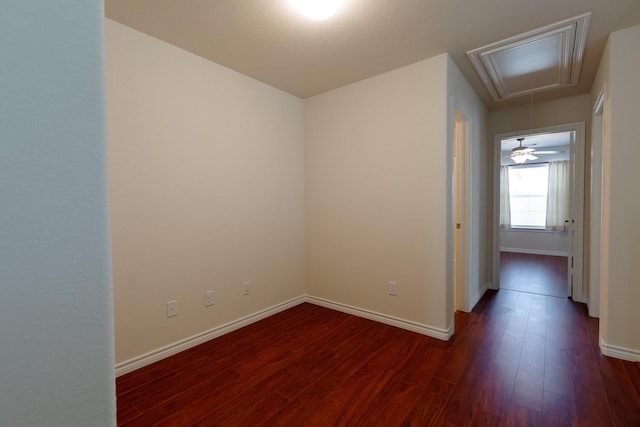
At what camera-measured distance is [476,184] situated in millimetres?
3529

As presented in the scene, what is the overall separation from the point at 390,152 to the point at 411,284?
1280 mm

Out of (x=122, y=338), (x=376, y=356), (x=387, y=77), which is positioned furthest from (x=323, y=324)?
(x=387, y=77)

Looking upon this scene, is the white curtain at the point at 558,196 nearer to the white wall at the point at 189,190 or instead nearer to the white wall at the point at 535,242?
the white wall at the point at 535,242

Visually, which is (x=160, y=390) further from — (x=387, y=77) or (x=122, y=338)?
(x=387, y=77)

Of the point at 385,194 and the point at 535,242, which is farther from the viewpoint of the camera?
the point at 535,242

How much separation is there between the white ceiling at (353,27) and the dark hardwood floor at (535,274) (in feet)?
9.16

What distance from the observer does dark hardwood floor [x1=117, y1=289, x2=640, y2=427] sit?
1693 mm

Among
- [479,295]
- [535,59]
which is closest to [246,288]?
[479,295]

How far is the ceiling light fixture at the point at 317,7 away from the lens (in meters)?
1.85

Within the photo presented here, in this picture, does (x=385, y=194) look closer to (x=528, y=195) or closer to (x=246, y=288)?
(x=246, y=288)

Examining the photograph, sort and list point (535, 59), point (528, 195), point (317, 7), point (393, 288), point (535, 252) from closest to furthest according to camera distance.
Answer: point (317, 7) < point (535, 59) < point (393, 288) < point (535, 252) < point (528, 195)

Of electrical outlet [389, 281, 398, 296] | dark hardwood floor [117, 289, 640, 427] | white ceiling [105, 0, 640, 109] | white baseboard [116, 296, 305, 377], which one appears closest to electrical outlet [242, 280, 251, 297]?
white baseboard [116, 296, 305, 377]

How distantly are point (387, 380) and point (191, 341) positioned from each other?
63.6 inches

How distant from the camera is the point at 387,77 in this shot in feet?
9.47
